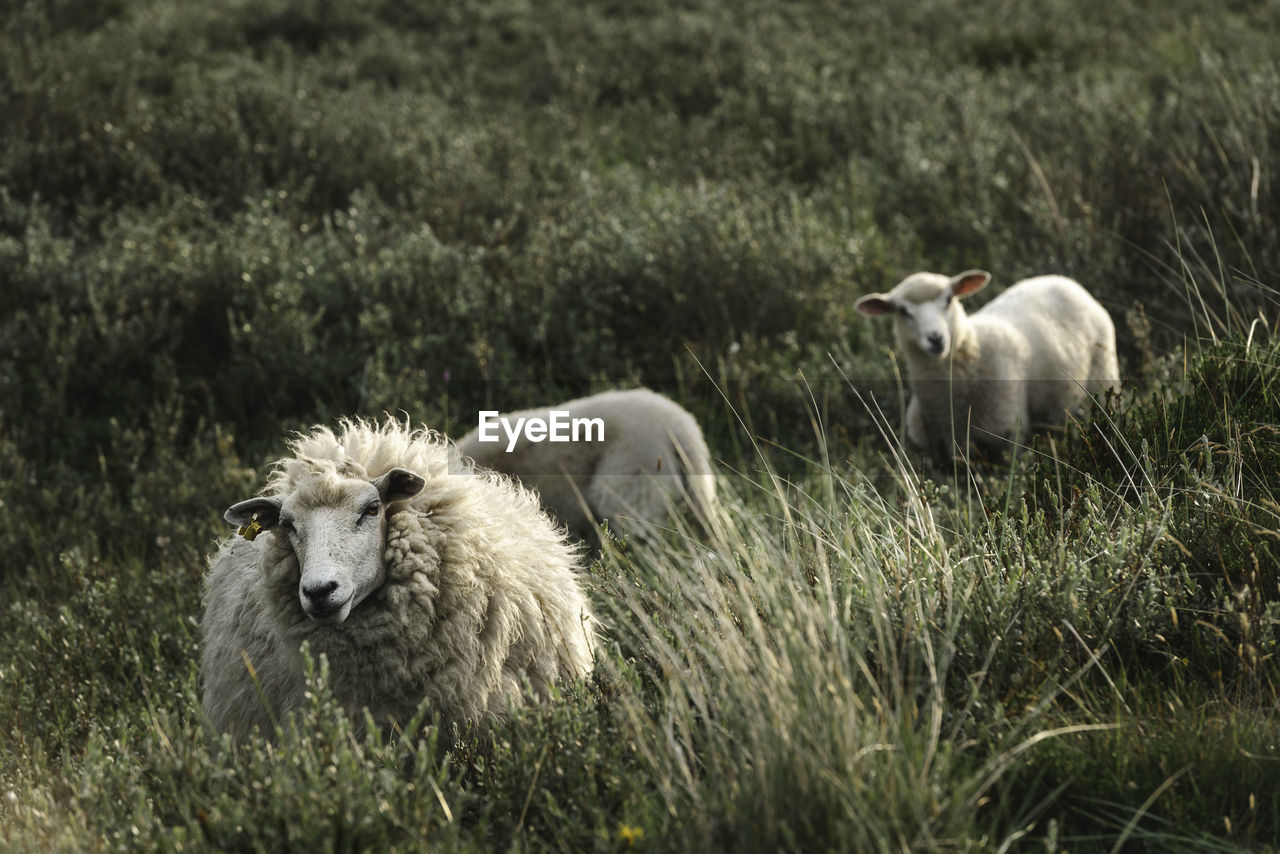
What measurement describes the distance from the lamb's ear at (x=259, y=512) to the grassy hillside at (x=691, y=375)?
0.62 meters

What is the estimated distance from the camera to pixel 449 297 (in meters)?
6.76

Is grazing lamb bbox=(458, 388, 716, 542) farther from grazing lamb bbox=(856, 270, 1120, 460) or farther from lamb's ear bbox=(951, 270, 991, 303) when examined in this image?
lamb's ear bbox=(951, 270, 991, 303)

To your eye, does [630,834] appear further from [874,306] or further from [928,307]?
[874,306]

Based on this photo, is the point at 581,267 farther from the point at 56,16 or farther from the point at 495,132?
the point at 56,16

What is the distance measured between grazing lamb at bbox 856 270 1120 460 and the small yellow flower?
3313 mm

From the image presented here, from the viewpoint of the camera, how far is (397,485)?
3406mm

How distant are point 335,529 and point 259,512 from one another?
1.35 ft

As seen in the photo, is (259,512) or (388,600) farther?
(259,512)

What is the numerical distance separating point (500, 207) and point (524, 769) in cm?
607

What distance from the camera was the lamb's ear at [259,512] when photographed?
11.1 feet

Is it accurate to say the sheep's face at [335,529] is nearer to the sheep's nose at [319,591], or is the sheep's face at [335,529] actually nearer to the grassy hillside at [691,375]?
the sheep's nose at [319,591]

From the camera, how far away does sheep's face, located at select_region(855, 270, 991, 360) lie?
5.03m

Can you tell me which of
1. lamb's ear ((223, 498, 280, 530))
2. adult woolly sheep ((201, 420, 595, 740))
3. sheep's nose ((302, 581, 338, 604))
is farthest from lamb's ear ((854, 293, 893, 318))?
sheep's nose ((302, 581, 338, 604))

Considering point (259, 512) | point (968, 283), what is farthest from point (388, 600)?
point (968, 283)
